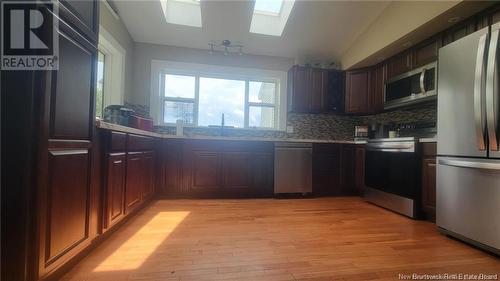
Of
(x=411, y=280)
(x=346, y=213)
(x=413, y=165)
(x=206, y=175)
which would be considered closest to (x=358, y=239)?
(x=411, y=280)

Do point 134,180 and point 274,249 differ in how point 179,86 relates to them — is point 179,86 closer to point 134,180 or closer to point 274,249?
point 134,180

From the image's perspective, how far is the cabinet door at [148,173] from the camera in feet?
8.15

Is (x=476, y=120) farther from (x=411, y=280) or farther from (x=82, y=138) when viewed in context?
(x=82, y=138)

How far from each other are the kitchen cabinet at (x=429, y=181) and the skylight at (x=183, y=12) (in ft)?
10.6

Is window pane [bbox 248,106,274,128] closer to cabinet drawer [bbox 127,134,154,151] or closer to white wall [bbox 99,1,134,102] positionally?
cabinet drawer [bbox 127,134,154,151]

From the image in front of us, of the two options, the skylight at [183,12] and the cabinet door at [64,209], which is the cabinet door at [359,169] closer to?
the skylight at [183,12]

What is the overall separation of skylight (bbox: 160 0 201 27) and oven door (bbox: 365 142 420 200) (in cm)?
300

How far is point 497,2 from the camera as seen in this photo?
1.97 m

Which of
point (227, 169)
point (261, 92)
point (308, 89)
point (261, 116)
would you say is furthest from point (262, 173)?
point (308, 89)

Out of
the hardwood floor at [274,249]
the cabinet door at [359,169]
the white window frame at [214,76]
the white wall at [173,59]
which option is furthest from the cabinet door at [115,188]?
the cabinet door at [359,169]

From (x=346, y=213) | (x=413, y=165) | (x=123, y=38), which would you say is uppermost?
(x=123, y=38)

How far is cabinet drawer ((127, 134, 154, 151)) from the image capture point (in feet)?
6.59

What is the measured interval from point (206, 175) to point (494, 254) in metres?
2.76

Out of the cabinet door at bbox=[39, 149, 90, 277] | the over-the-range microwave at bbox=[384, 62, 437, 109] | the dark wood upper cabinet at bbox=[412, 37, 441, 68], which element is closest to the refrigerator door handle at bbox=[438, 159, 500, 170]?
the over-the-range microwave at bbox=[384, 62, 437, 109]
